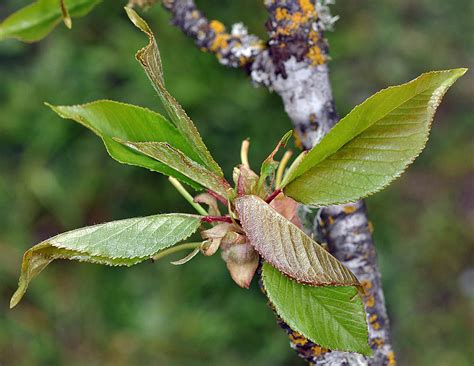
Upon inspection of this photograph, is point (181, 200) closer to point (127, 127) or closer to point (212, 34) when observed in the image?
point (212, 34)

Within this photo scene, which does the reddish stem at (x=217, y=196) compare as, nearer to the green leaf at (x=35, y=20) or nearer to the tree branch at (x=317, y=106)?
the tree branch at (x=317, y=106)

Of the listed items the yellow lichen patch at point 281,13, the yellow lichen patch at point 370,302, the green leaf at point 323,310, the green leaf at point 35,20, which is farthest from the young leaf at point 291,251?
the green leaf at point 35,20

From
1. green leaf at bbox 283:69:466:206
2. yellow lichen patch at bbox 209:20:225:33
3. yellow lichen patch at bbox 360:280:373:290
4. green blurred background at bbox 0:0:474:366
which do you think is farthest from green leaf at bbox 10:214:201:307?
green blurred background at bbox 0:0:474:366

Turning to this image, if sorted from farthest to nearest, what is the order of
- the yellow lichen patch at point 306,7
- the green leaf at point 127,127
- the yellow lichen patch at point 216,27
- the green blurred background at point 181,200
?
the green blurred background at point 181,200, the yellow lichen patch at point 216,27, the yellow lichen patch at point 306,7, the green leaf at point 127,127

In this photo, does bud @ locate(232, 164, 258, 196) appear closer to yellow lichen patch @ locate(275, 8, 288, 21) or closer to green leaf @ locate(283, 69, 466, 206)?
green leaf @ locate(283, 69, 466, 206)

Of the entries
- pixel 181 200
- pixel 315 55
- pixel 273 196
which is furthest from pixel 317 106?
pixel 181 200

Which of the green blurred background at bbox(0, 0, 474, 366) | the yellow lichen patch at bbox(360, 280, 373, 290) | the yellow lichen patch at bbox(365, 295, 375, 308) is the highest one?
the yellow lichen patch at bbox(360, 280, 373, 290)

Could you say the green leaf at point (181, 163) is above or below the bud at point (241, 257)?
above
